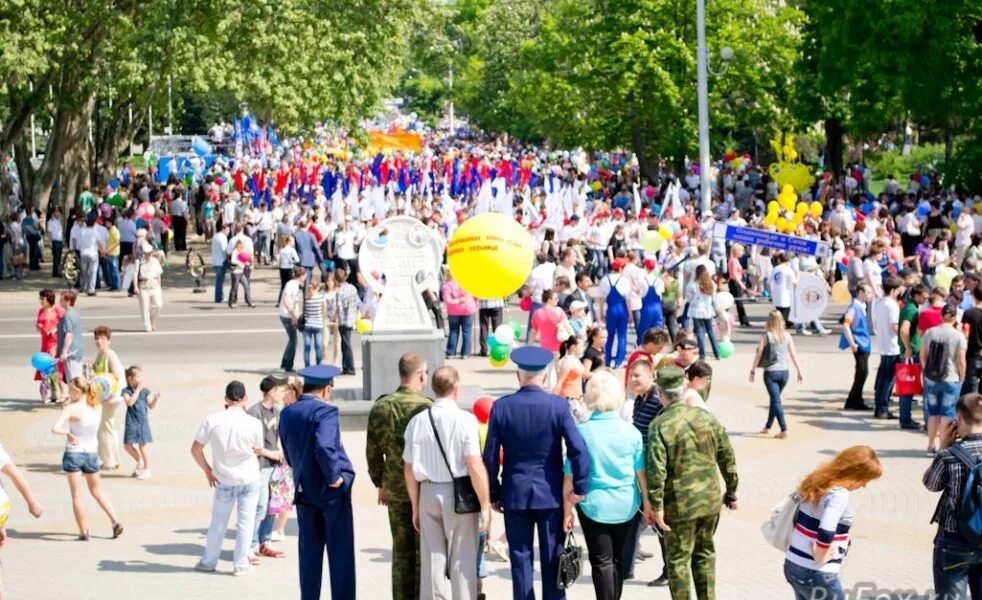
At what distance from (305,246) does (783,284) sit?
32.0 feet

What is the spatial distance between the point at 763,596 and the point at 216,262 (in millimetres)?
21189

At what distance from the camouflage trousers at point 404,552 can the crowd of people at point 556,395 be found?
2cm

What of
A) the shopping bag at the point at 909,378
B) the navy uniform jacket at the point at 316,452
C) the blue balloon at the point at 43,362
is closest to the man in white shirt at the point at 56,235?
the blue balloon at the point at 43,362

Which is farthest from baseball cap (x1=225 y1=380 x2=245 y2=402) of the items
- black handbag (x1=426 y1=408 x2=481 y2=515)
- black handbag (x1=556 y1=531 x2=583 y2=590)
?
black handbag (x1=556 y1=531 x2=583 y2=590)

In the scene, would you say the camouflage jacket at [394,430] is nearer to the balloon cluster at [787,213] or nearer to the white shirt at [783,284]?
the white shirt at [783,284]

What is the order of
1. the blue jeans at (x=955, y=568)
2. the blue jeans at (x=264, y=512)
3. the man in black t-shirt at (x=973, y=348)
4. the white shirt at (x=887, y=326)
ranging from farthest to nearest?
the white shirt at (x=887, y=326), the man in black t-shirt at (x=973, y=348), the blue jeans at (x=264, y=512), the blue jeans at (x=955, y=568)

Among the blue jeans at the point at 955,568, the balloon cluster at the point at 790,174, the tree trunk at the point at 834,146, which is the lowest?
the blue jeans at the point at 955,568

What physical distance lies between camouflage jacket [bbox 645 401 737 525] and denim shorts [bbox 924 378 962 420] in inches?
275

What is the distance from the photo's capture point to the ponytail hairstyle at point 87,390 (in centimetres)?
1370

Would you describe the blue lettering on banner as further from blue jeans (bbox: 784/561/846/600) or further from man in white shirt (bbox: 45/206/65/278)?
blue jeans (bbox: 784/561/846/600)

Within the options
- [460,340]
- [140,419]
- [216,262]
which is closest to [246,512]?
[140,419]

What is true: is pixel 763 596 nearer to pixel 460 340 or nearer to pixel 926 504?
pixel 926 504

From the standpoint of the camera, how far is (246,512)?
12.7 metres

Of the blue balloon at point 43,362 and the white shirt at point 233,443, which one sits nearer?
the white shirt at point 233,443
